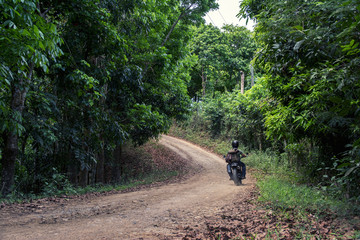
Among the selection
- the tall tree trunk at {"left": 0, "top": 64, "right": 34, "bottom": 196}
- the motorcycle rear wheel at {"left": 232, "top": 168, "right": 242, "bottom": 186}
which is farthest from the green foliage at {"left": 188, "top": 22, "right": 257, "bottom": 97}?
the tall tree trunk at {"left": 0, "top": 64, "right": 34, "bottom": 196}

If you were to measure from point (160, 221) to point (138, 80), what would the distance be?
5893mm

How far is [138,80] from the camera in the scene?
9445mm

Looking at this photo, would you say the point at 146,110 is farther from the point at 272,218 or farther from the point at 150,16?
the point at 272,218

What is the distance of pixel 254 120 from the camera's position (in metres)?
16.2

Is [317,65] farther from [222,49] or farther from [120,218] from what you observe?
[222,49]

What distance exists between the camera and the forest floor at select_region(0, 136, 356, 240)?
3.87 meters

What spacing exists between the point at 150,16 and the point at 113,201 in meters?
7.14

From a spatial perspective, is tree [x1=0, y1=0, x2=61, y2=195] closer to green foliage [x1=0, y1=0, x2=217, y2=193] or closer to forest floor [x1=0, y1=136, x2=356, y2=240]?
green foliage [x1=0, y1=0, x2=217, y2=193]

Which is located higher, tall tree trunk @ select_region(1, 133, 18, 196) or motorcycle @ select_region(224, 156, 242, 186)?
tall tree trunk @ select_region(1, 133, 18, 196)

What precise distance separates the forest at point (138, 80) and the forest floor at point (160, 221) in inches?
53.3

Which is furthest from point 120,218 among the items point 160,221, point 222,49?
point 222,49

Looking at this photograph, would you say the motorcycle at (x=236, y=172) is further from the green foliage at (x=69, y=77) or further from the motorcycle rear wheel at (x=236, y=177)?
the green foliage at (x=69, y=77)

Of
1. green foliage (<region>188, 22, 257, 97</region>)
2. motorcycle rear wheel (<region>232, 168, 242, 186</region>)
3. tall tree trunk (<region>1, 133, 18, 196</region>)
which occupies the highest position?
green foliage (<region>188, 22, 257, 97</region>)

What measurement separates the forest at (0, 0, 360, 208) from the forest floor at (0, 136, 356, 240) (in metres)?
1.36
